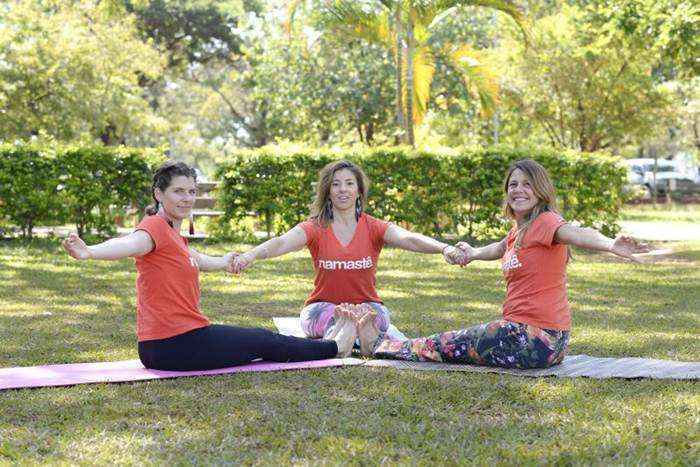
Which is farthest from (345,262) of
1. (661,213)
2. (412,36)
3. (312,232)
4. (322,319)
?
(661,213)

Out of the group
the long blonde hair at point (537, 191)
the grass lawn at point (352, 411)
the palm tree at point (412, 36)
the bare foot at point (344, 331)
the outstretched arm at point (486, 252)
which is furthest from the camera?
the palm tree at point (412, 36)

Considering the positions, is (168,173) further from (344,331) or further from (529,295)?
(529,295)

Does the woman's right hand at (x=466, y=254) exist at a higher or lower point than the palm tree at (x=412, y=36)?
lower

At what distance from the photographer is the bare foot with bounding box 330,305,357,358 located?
6.57 meters

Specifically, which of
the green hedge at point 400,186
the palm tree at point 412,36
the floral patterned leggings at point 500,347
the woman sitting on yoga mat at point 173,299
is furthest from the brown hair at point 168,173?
the palm tree at point 412,36

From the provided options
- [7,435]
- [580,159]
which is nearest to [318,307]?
[7,435]

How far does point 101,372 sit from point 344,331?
162cm

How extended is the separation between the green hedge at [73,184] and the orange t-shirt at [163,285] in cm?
1004

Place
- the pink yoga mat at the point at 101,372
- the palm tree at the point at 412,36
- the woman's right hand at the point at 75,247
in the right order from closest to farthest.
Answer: the woman's right hand at the point at 75,247, the pink yoga mat at the point at 101,372, the palm tree at the point at 412,36

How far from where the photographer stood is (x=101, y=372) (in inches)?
240

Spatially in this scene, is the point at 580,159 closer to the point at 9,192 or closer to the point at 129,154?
the point at 129,154

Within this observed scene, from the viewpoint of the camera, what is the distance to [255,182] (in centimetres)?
1675

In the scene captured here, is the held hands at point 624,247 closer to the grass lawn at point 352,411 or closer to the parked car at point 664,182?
the grass lawn at point 352,411

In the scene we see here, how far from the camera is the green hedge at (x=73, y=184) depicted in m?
15.5
